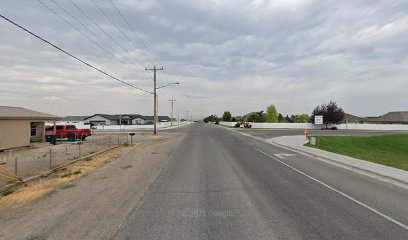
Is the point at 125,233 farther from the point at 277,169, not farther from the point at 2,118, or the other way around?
the point at 2,118

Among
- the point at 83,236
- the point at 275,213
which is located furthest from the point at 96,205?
the point at 275,213

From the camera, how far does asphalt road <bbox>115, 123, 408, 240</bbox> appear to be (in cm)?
532

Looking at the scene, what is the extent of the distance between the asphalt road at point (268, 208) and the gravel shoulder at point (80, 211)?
0.43 meters

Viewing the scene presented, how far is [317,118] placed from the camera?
27078 mm

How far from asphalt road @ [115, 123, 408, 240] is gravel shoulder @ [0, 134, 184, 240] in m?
Result: 0.43

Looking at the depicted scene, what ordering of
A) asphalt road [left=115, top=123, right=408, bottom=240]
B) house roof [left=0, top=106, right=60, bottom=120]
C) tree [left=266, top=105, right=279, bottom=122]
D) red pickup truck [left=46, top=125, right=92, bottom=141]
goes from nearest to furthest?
1. asphalt road [left=115, top=123, right=408, bottom=240]
2. house roof [left=0, top=106, right=60, bottom=120]
3. red pickup truck [left=46, top=125, right=92, bottom=141]
4. tree [left=266, top=105, right=279, bottom=122]

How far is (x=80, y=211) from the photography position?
668cm

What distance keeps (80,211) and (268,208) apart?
4.62 metres

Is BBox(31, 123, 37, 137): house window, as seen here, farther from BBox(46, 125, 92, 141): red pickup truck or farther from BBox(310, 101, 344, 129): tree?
BBox(310, 101, 344, 129): tree

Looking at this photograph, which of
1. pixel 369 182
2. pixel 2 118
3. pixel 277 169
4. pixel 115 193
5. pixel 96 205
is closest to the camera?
pixel 96 205

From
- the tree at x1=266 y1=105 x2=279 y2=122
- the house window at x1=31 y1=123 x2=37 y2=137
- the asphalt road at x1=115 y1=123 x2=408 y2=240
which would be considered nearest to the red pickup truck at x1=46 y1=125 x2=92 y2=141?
the house window at x1=31 y1=123 x2=37 y2=137

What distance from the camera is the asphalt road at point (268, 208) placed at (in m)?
5.32

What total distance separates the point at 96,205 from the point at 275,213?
456 cm

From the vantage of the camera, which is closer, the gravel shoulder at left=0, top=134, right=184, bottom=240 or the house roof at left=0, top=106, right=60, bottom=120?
the gravel shoulder at left=0, top=134, right=184, bottom=240
